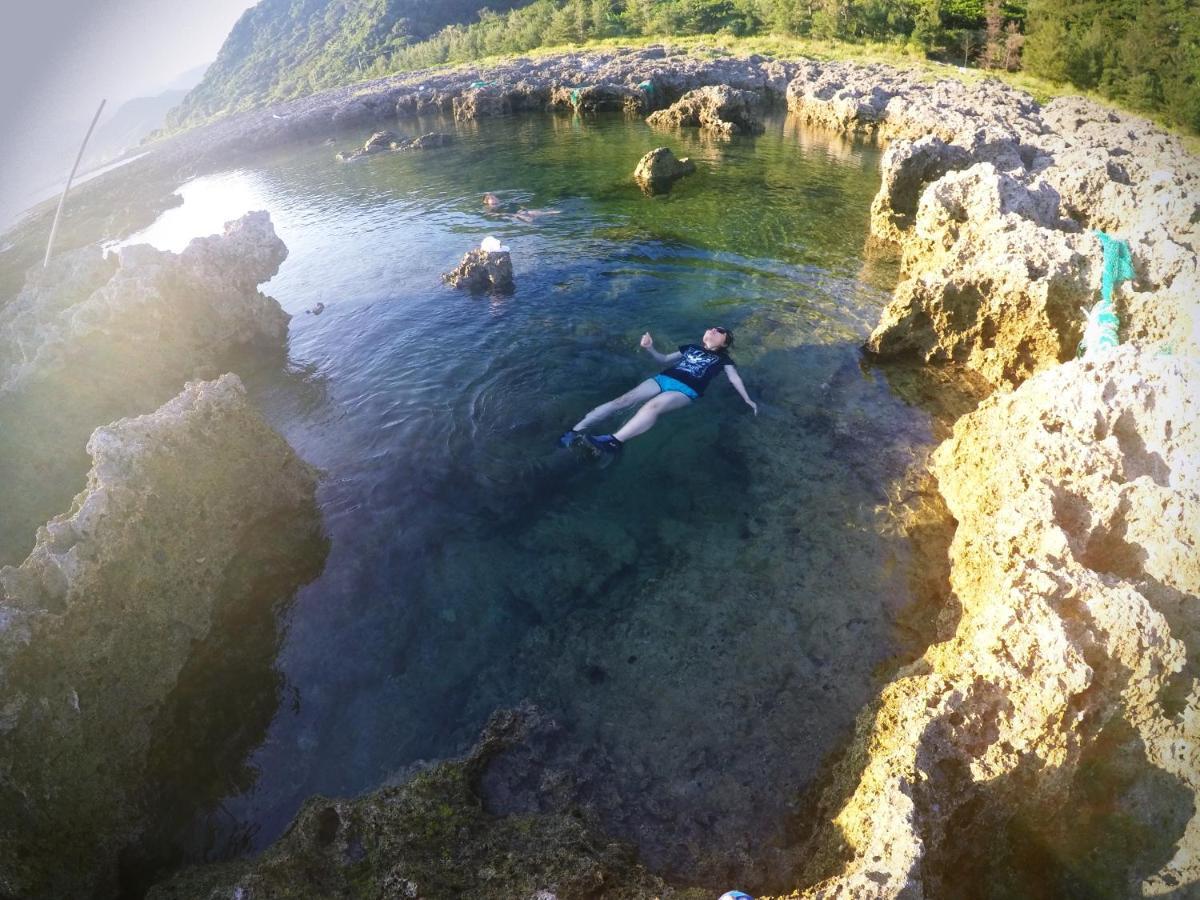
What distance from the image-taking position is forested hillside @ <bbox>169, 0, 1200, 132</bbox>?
29.3m

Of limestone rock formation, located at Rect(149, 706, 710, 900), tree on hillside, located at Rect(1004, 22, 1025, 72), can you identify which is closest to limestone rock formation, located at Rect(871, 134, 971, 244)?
limestone rock formation, located at Rect(149, 706, 710, 900)

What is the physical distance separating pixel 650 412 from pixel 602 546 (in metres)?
3.36

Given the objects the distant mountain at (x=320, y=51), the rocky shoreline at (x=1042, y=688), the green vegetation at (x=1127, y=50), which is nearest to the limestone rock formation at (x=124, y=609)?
the rocky shoreline at (x=1042, y=688)

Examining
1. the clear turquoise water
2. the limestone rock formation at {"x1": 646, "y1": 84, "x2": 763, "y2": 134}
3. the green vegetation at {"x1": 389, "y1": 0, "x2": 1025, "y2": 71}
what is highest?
the green vegetation at {"x1": 389, "y1": 0, "x2": 1025, "y2": 71}

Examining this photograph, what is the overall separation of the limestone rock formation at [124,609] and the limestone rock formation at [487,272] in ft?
32.2

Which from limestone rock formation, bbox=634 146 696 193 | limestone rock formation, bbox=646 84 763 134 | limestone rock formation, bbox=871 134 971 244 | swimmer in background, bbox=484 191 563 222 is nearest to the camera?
limestone rock formation, bbox=871 134 971 244

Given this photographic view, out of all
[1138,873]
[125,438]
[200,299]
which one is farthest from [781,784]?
[200,299]

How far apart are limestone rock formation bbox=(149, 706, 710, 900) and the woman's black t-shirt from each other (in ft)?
27.2

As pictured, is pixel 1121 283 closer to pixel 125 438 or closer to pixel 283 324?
pixel 125 438

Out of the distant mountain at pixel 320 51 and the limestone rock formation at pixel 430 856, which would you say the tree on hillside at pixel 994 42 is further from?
the distant mountain at pixel 320 51

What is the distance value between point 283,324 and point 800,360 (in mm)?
14724

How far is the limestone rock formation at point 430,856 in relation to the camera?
4723mm

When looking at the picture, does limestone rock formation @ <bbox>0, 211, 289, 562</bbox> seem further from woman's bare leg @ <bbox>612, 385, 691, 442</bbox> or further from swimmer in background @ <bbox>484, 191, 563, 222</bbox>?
swimmer in background @ <bbox>484, 191, 563, 222</bbox>

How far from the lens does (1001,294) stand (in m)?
11.5
